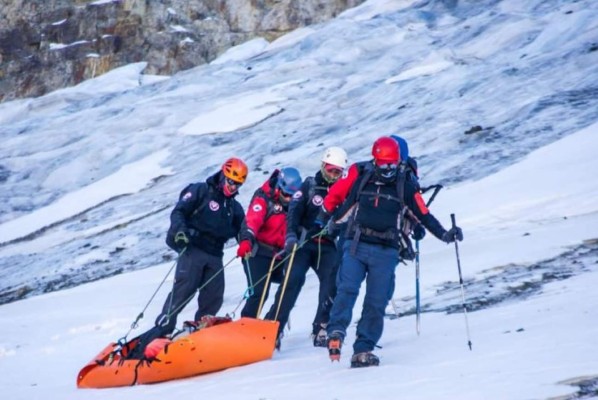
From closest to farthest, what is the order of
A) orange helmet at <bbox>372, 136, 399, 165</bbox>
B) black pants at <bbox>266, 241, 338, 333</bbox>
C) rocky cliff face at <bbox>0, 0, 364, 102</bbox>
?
orange helmet at <bbox>372, 136, 399, 165</bbox>, black pants at <bbox>266, 241, 338, 333</bbox>, rocky cliff face at <bbox>0, 0, 364, 102</bbox>

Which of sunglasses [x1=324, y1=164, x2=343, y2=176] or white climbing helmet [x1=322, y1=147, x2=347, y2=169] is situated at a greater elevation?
white climbing helmet [x1=322, y1=147, x2=347, y2=169]

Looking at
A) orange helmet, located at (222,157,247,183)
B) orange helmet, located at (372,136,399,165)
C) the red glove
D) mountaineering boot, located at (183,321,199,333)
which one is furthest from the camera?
orange helmet, located at (222,157,247,183)

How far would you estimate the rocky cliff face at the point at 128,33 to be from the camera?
53.2 metres

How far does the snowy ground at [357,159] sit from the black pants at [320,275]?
1.34 feet

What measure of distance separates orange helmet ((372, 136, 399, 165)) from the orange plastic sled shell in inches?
78.6

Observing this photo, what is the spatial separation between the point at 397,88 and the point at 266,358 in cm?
2432

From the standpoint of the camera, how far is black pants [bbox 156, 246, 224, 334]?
9.96 meters

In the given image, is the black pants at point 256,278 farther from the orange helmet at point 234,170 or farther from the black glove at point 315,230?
the orange helmet at point 234,170

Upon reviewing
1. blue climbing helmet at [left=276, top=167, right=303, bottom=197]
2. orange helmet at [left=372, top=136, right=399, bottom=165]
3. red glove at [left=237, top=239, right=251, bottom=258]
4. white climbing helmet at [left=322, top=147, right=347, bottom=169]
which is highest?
orange helmet at [left=372, top=136, right=399, bottom=165]

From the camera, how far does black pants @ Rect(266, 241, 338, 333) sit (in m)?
9.83

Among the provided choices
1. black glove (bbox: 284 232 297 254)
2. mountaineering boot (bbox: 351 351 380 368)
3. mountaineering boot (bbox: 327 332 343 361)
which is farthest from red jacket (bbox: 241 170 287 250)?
mountaineering boot (bbox: 351 351 380 368)

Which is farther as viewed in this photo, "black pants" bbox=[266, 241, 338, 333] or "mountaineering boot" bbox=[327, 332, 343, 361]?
"black pants" bbox=[266, 241, 338, 333]

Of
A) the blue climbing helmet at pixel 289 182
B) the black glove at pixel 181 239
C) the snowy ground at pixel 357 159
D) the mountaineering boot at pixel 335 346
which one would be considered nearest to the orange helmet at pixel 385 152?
the mountaineering boot at pixel 335 346

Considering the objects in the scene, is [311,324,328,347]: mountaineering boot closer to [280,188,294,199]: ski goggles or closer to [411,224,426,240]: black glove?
[280,188,294,199]: ski goggles
